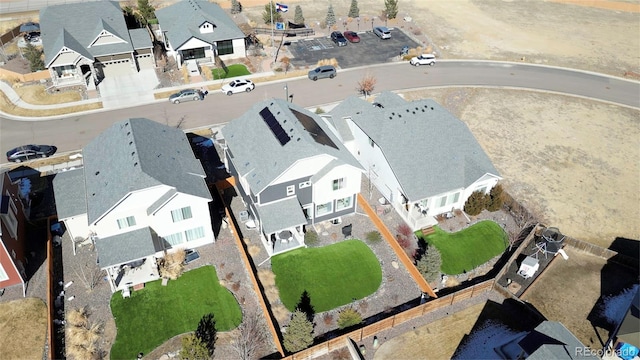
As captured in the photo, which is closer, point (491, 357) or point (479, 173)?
point (491, 357)

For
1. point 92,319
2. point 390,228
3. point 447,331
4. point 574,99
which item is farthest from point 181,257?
point 574,99

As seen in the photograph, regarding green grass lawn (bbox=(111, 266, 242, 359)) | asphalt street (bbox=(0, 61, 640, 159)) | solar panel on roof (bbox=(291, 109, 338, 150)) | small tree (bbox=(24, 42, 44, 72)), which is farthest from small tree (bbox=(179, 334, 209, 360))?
small tree (bbox=(24, 42, 44, 72))

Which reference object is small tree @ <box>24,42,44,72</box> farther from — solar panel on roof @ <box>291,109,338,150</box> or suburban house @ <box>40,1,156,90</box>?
solar panel on roof @ <box>291,109,338,150</box>

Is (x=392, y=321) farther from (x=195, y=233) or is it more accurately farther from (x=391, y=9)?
(x=391, y=9)

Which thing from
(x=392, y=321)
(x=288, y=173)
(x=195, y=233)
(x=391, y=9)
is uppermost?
(x=288, y=173)

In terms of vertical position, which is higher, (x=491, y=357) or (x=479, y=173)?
(x=479, y=173)

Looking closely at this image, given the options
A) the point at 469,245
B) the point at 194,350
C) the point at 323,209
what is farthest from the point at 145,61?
the point at 469,245

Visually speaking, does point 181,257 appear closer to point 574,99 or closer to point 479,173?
point 479,173
